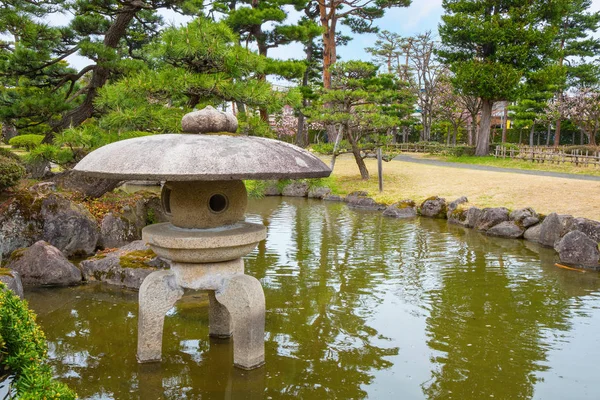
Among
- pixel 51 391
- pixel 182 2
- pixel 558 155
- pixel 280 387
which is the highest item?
pixel 182 2

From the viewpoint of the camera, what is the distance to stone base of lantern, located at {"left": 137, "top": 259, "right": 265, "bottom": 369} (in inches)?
175

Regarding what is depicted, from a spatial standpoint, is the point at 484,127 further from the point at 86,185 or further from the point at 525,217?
the point at 86,185

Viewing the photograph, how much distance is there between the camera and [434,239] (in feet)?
35.6

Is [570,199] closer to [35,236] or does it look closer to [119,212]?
[119,212]

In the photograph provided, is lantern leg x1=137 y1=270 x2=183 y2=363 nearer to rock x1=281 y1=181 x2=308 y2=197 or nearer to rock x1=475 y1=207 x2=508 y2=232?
rock x1=475 y1=207 x2=508 y2=232

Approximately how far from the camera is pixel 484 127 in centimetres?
2636

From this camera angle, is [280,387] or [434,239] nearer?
[280,387]

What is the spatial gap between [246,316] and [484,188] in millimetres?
13179

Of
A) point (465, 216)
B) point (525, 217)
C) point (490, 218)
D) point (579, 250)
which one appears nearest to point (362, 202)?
point (465, 216)

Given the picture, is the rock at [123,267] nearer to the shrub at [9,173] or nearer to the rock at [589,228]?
the shrub at [9,173]

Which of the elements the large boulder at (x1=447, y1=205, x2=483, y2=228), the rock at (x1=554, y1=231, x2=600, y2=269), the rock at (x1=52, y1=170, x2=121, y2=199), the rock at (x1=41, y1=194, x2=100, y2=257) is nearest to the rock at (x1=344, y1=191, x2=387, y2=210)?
the large boulder at (x1=447, y1=205, x2=483, y2=228)

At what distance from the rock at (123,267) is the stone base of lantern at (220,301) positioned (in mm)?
2448

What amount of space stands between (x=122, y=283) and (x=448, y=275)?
497 centimetres

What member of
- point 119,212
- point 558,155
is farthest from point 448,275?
point 558,155
